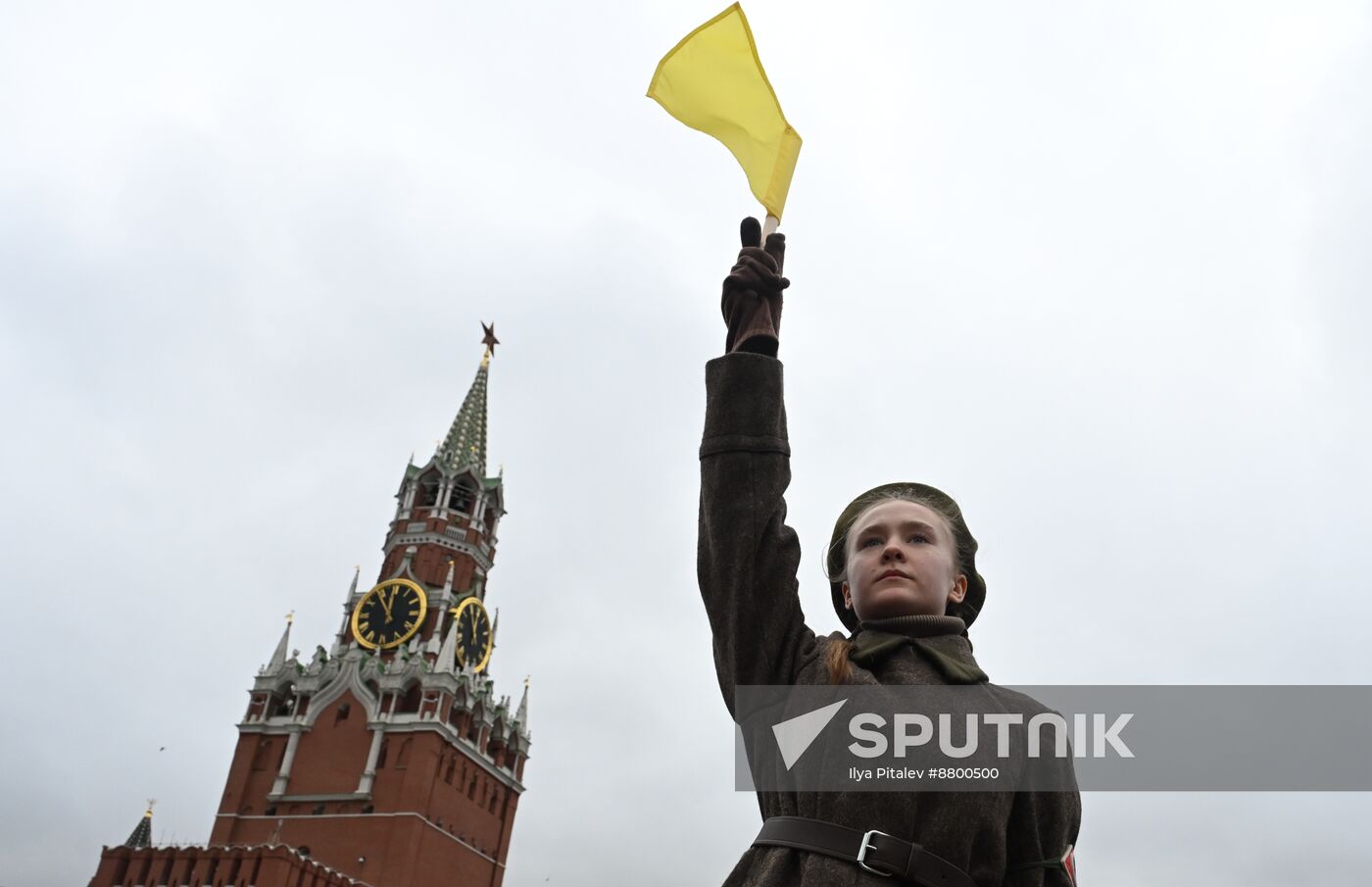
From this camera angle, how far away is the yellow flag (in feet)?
11.5

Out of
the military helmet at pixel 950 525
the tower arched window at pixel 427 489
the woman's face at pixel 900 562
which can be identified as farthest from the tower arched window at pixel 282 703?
the woman's face at pixel 900 562

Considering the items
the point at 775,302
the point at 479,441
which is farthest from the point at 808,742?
the point at 479,441

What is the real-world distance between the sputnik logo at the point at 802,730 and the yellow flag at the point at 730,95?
5.74 ft

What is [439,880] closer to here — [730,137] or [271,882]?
[271,882]

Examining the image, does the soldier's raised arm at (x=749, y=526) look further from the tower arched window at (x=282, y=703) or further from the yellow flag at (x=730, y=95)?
the tower arched window at (x=282, y=703)

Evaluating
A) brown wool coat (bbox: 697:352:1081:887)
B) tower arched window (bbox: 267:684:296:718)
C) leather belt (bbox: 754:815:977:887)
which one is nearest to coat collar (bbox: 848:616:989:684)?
brown wool coat (bbox: 697:352:1081:887)

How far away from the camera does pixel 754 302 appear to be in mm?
3131

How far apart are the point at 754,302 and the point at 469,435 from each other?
2242 inches

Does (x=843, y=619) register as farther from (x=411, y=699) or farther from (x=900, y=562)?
(x=411, y=699)

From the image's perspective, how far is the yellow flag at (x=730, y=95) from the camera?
3496mm

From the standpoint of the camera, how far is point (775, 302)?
10.4ft

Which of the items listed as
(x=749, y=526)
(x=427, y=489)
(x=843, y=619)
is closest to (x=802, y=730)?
(x=749, y=526)

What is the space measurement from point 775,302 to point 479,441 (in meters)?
57.3

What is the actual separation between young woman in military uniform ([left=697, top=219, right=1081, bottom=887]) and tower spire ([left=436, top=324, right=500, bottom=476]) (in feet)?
177
